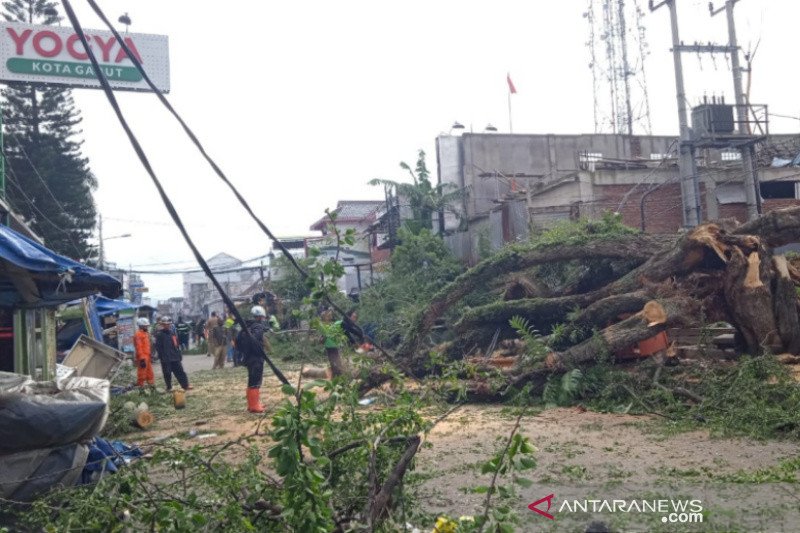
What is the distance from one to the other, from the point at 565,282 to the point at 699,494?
7844mm

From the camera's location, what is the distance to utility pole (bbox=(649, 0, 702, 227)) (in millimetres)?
19016

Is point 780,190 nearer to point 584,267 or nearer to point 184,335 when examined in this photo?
point 584,267

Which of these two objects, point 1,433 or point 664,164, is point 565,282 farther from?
point 664,164

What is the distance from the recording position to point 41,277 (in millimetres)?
7176

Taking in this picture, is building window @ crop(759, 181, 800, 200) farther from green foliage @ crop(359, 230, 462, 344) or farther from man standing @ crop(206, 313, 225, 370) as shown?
man standing @ crop(206, 313, 225, 370)

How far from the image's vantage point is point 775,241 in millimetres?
10445

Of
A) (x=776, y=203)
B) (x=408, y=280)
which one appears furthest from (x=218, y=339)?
(x=776, y=203)

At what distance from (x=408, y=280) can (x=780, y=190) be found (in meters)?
13.6

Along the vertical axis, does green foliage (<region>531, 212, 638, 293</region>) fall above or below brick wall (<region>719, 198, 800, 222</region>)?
below

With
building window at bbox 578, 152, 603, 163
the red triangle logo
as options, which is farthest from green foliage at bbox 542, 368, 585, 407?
building window at bbox 578, 152, 603, 163

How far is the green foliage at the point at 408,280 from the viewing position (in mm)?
18703

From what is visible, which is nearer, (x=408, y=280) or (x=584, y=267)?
(x=584, y=267)

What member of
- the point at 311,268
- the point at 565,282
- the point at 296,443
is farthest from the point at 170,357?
the point at 296,443

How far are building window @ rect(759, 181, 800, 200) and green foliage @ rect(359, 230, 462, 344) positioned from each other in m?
11.3
